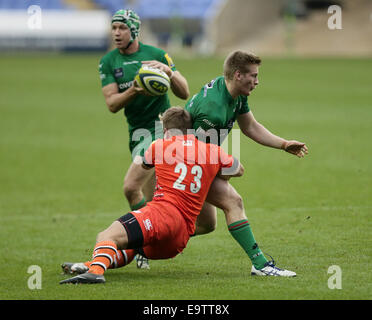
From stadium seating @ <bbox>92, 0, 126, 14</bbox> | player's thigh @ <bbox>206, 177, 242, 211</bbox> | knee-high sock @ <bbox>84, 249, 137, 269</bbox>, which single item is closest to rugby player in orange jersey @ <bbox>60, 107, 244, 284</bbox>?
player's thigh @ <bbox>206, 177, 242, 211</bbox>

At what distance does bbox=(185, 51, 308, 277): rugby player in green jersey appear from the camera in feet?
24.0

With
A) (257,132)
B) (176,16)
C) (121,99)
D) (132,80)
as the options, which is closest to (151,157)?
(257,132)

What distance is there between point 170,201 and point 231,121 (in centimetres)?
128

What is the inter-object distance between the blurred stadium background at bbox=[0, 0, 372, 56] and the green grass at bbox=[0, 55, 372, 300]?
24.8 m

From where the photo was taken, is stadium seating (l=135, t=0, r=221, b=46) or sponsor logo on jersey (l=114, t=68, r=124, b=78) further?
stadium seating (l=135, t=0, r=221, b=46)

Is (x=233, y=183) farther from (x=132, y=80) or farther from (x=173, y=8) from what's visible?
(x=173, y=8)

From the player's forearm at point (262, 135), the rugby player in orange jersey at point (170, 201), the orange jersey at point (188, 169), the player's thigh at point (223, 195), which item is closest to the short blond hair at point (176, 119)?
the rugby player in orange jersey at point (170, 201)

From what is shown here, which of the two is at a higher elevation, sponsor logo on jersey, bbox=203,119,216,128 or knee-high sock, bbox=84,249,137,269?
sponsor logo on jersey, bbox=203,119,216,128

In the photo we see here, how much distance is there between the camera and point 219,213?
11.7m

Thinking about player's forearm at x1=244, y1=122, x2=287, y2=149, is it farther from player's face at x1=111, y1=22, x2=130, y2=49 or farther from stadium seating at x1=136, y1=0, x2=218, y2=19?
stadium seating at x1=136, y1=0, x2=218, y2=19

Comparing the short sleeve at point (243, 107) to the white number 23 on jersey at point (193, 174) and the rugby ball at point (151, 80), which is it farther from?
the white number 23 on jersey at point (193, 174)

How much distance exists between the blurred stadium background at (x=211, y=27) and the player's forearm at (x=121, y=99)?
45.2 meters

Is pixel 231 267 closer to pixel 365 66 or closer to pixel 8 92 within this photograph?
pixel 8 92
